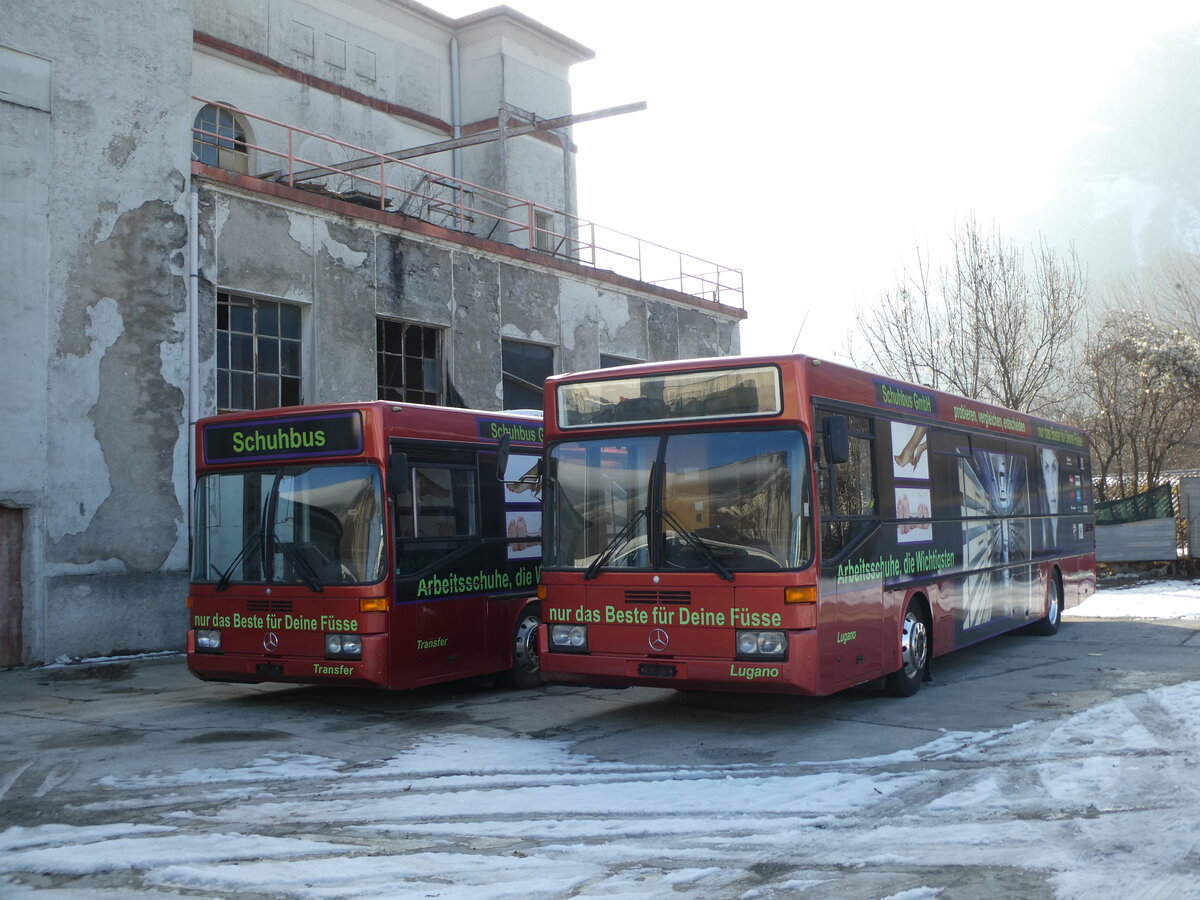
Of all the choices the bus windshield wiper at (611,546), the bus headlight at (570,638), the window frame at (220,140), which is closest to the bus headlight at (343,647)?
the bus headlight at (570,638)

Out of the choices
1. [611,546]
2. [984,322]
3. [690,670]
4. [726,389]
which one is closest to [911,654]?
[690,670]

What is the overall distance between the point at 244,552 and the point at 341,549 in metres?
1.03

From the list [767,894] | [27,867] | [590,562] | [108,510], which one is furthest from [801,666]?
[108,510]

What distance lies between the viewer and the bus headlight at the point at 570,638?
9.27m

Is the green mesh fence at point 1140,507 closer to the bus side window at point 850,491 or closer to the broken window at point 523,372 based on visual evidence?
the broken window at point 523,372

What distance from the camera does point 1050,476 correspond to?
16.0 meters

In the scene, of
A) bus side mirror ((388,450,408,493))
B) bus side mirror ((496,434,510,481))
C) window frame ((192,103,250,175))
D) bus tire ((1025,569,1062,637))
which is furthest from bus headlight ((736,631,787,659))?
window frame ((192,103,250,175))

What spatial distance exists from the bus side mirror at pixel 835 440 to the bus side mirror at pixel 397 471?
3.57 meters

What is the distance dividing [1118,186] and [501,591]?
20575 centimetres

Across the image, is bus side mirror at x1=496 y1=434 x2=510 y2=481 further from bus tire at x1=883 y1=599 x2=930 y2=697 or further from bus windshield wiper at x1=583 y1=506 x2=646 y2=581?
bus tire at x1=883 y1=599 x2=930 y2=697

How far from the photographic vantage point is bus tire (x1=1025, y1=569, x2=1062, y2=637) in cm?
1566

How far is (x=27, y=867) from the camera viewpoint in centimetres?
585

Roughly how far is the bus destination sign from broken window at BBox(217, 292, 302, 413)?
21.6 feet

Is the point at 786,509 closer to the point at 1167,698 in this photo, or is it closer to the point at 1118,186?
the point at 1167,698
